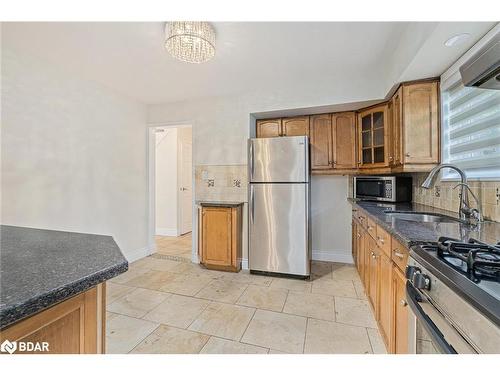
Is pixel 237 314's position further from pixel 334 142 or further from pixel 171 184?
pixel 171 184

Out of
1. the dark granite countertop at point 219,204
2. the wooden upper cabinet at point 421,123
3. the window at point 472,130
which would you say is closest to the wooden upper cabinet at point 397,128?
the wooden upper cabinet at point 421,123

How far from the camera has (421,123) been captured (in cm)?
213

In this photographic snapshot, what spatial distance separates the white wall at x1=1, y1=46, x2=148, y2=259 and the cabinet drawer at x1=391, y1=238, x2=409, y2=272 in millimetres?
3028

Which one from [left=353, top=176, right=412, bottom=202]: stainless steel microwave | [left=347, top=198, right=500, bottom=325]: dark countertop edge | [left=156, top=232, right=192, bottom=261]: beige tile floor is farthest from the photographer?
[left=156, top=232, right=192, bottom=261]: beige tile floor

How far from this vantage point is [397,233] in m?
1.25

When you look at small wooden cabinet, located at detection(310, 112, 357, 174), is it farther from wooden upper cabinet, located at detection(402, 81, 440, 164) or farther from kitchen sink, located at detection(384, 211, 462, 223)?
kitchen sink, located at detection(384, 211, 462, 223)

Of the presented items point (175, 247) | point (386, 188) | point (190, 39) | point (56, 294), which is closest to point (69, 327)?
point (56, 294)

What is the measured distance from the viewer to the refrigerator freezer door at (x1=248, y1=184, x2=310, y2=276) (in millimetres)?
2756

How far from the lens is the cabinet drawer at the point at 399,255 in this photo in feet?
3.95

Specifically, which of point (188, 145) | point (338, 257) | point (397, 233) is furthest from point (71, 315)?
point (188, 145)

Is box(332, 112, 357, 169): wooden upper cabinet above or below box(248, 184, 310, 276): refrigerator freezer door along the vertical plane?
above

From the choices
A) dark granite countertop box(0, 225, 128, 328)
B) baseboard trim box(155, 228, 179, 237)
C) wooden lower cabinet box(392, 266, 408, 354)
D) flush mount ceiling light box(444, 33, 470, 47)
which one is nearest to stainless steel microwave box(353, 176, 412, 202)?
flush mount ceiling light box(444, 33, 470, 47)

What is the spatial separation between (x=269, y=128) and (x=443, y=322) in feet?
9.21

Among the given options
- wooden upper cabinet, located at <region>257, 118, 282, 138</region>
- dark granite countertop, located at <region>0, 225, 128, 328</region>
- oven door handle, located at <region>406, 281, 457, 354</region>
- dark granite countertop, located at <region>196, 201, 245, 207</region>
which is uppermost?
wooden upper cabinet, located at <region>257, 118, 282, 138</region>
